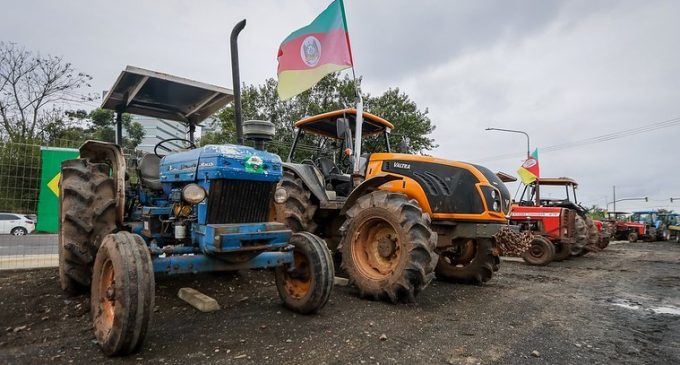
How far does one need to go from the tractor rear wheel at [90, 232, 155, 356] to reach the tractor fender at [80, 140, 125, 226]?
1242mm

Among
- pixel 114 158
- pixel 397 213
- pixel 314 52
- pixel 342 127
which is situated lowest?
pixel 397 213

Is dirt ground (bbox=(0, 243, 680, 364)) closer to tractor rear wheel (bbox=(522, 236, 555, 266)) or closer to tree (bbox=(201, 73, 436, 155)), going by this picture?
tractor rear wheel (bbox=(522, 236, 555, 266))

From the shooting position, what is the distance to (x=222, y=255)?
348cm

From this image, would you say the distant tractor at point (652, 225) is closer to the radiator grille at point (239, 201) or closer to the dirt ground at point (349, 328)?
the dirt ground at point (349, 328)

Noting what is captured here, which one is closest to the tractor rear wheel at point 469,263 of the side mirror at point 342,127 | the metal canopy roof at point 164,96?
the side mirror at point 342,127

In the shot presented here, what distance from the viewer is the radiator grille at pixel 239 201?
3.50 m

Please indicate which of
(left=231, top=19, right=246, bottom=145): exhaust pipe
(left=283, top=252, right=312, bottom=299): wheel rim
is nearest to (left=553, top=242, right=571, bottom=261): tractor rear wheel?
(left=283, top=252, right=312, bottom=299): wheel rim

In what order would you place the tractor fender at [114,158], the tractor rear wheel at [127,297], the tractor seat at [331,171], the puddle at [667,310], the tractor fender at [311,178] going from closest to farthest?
1. the tractor rear wheel at [127,297]
2. the tractor fender at [114,158]
3. the puddle at [667,310]
4. the tractor fender at [311,178]
5. the tractor seat at [331,171]

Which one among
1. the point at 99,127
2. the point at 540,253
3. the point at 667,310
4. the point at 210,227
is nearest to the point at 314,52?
the point at 210,227

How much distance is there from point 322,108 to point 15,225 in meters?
15.5

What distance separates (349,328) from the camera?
3.68 meters

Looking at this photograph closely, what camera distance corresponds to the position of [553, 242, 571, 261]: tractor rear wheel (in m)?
11.7

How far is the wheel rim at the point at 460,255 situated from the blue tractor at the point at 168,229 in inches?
141

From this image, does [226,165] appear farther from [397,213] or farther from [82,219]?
[397,213]
